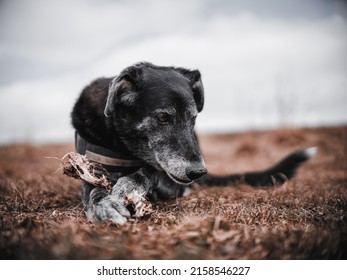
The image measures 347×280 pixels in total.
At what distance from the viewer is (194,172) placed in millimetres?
2814

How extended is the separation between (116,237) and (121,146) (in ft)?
4.85

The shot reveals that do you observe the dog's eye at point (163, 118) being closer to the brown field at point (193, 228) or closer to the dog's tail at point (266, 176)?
the brown field at point (193, 228)

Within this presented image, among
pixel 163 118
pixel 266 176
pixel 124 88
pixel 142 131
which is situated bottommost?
pixel 266 176

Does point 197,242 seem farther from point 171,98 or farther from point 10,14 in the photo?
point 10,14

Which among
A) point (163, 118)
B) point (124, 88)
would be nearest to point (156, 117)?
point (163, 118)

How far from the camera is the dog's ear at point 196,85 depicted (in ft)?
12.6

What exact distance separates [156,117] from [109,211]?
1.08 meters

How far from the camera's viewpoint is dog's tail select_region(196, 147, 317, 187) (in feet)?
15.1

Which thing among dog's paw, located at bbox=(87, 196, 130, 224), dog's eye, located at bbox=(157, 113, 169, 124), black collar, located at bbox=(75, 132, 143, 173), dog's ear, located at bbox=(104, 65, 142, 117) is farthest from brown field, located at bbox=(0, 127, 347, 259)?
dog's ear, located at bbox=(104, 65, 142, 117)

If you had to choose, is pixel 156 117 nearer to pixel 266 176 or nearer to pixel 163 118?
pixel 163 118

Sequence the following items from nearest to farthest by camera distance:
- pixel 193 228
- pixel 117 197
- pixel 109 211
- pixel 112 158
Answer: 1. pixel 193 228
2. pixel 109 211
3. pixel 117 197
4. pixel 112 158
